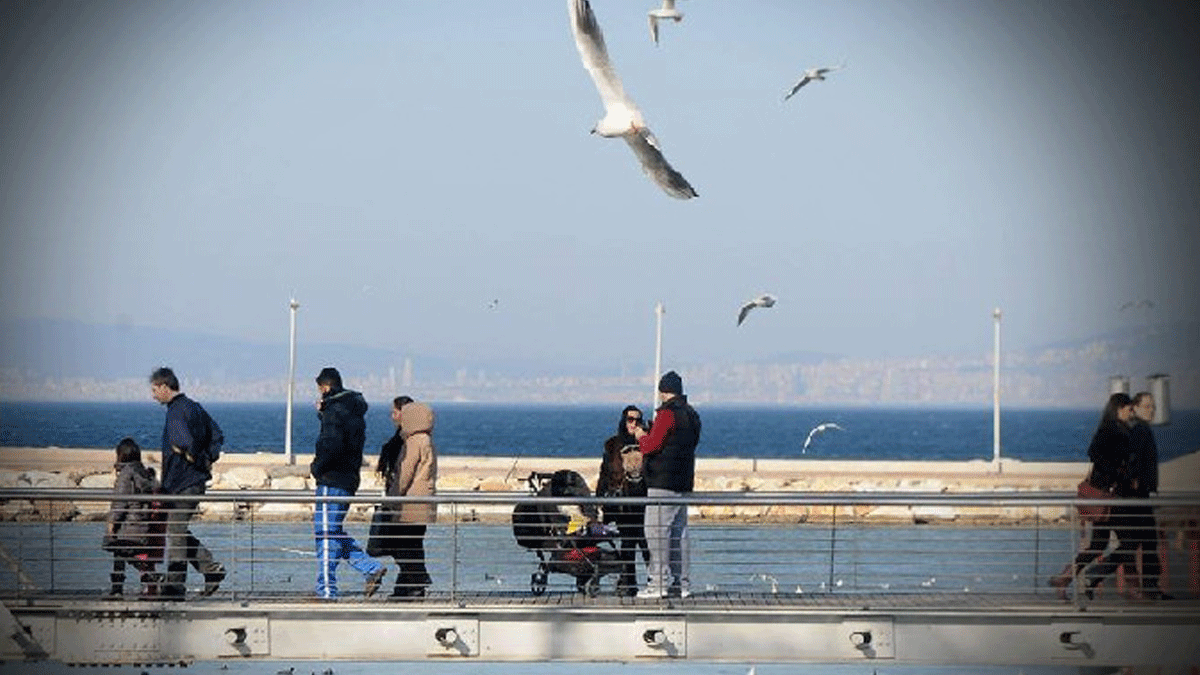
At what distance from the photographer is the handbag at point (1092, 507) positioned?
16.9 meters

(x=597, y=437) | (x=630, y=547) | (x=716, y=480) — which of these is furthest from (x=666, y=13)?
(x=597, y=437)

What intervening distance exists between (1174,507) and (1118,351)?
129 m

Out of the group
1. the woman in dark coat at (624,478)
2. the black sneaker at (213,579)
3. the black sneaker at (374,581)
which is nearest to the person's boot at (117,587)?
the black sneaker at (213,579)

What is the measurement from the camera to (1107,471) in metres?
17.2

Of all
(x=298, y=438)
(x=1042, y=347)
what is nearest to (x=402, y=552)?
(x=298, y=438)

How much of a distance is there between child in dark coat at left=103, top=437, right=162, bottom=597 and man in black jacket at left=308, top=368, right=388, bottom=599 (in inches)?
45.6

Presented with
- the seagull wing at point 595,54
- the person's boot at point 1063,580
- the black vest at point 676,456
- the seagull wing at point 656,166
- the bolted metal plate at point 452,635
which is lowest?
the bolted metal plate at point 452,635

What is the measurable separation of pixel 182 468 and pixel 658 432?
3.33 meters

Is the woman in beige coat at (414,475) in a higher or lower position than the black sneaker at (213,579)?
higher

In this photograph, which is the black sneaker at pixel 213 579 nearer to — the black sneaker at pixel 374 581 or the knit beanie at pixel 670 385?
the black sneaker at pixel 374 581

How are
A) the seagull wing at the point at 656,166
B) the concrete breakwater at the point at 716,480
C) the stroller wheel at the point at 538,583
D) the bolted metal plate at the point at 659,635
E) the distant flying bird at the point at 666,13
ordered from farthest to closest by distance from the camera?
the concrete breakwater at the point at 716,480 → the distant flying bird at the point at 666,13 → the seagull wing at the point at 656,166 → the stroller wheel at the point at 538,583 → the bolted metal plate at the point at 659,635

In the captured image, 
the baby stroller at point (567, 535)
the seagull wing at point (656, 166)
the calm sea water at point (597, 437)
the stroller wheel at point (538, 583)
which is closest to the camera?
the baby stroller at point (567, 535)

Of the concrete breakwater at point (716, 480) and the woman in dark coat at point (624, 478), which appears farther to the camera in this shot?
the concrete breakwater at point (716, 480)

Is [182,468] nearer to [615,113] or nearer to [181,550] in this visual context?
[181,550]
